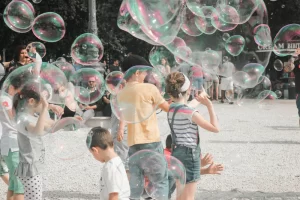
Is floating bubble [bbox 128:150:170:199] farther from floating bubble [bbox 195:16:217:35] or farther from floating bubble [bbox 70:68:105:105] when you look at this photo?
floating bubble [bbox 70:68:105:105]

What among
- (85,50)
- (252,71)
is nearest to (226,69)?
Result: (252,71)

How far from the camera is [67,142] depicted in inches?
315

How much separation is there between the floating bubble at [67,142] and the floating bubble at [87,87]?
0.43 m

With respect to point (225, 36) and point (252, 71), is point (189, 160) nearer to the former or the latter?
point (225, 36)

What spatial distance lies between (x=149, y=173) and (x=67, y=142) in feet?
12.7

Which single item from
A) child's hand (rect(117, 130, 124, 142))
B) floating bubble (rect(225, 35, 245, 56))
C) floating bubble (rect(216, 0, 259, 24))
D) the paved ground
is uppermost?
floating bubble (rect(216, 0, 259, 24))

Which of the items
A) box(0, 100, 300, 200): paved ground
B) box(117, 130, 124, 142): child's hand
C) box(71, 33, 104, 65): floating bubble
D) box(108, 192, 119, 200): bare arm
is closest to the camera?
box(108, 192, 119, 200): bare arm

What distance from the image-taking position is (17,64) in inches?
245

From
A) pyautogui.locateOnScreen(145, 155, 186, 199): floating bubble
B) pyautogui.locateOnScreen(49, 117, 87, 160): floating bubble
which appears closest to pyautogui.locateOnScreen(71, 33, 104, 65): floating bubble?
pyautogui.locateOnScreen(49, 117, 87, 160): floating bubble

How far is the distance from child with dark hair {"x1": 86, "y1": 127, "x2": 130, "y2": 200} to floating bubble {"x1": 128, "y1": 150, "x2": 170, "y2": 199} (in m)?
0.71

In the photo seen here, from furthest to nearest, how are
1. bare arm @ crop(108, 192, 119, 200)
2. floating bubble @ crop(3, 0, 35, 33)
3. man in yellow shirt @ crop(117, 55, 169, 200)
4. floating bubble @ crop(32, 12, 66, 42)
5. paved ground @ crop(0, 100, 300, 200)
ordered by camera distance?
1. floating bubble @ crop(3, 0, 35, 33)
2. floating bubble @ crop(32, 12, 66, 42)
3. paved ground @ crop(0, 100, 300, 200)
4. man in yellow shirt @ crop(117, 55, 169, 200)
5. bare arm @ crop(108, 192, 119, 200)

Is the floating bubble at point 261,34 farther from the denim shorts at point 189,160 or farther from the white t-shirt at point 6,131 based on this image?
the white t-shirt at point 6,131

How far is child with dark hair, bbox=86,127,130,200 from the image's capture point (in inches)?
137

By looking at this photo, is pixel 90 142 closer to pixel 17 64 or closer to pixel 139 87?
pixel 139 87
